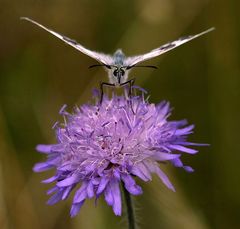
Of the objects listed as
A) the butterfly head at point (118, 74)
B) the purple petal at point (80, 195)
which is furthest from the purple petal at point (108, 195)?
the butterfly head at point (118, 74)

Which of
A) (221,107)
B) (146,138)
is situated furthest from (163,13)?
(146,138)

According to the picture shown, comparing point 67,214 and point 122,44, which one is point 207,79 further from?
point 67,214

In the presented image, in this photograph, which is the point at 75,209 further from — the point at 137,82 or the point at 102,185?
the point at 137,82

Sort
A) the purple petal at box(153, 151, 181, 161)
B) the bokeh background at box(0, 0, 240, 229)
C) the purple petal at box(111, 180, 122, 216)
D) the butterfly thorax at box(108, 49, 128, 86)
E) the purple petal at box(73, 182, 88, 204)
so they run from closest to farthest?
the purple petal at box(111, 180, 122, 216) → the purple petal at box(73, 182, 88, 204) → the purple petal at box(153, 151, 181, 161) → the butterfly thorax at box(108, 49, 128, 86) → the bokeh background at box(0, 0, 240, 229)

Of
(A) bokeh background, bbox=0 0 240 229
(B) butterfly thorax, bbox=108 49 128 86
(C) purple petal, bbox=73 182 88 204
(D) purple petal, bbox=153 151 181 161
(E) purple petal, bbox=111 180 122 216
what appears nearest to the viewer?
(E) purple petal, bbox=111 180 122 216

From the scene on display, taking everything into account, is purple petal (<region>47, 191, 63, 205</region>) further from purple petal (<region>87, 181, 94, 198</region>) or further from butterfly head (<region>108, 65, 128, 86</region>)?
butterfly head (<region>108, 65, 128, 86</region>)

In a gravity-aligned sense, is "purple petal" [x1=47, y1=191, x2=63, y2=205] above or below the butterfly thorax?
below

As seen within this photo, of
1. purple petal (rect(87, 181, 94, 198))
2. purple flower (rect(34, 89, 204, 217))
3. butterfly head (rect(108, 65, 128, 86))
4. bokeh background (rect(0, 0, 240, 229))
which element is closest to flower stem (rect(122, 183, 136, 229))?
purple flower (rect(34, 89, 204, 217))
